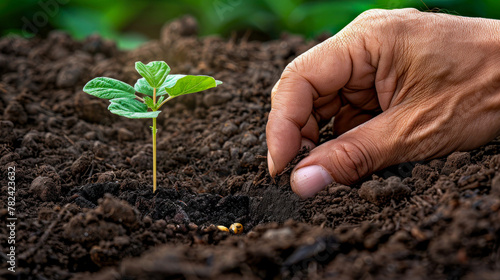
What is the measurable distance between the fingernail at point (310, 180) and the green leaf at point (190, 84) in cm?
55

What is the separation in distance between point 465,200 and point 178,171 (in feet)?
4.80

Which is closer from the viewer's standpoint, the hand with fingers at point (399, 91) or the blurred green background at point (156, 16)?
the hand with fingers at point (399, 91)

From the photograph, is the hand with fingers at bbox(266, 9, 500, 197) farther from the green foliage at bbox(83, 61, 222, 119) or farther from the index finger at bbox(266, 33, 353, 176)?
the green foliage at bbox(83, 61, 222, 119)

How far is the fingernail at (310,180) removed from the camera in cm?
188

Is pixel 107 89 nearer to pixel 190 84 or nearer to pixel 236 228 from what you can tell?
pixel 190 84

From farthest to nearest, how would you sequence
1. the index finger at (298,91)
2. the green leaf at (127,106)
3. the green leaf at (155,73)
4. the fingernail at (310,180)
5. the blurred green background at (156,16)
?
the blurred green background at (156,16)
the index finger at (298,91)
the fingernail at (310,180)
the green leaf at (155,73)
the green leaf at (127,106)

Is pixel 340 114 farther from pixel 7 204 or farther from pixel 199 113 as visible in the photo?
pixel 7 204

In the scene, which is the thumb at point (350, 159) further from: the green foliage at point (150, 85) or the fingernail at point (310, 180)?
the green foliage at point (150, 85)

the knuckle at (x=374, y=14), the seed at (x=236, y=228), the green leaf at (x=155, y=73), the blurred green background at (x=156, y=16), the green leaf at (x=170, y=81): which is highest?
the blurred green background at (x=156, y=16)

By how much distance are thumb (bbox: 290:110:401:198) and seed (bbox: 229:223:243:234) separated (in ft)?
1.09

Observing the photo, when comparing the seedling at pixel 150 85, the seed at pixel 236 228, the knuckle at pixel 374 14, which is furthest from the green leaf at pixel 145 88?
the knuckle at pixel 374 14

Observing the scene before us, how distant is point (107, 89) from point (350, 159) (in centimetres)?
107

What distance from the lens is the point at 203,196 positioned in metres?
1.95

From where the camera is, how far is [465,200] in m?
1.34
